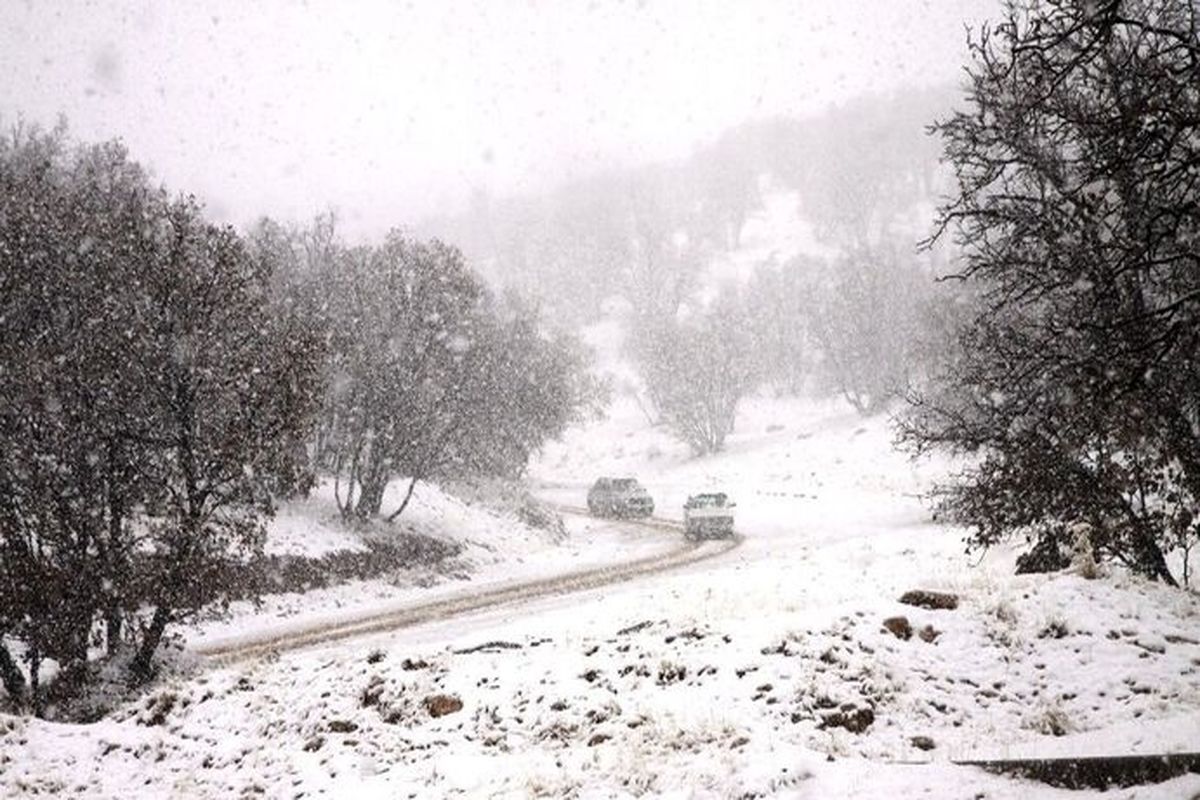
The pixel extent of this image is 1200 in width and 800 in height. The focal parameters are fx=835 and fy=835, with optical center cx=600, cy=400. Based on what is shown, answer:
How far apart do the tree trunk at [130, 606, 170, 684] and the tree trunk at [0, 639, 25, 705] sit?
5.19 feet

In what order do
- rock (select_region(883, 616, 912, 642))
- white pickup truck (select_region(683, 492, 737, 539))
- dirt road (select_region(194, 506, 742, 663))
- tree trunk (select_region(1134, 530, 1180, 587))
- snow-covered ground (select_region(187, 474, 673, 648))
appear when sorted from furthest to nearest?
white pickup truck (select_region(683, 492, 737, 539)) → snow-covered ground (select_region(187, 474, 673, 648)) → dirt road (select_region(194, 506, 742, 663)) → tree trunk (select_region(1134, 530, 1180, 587)) → rock (select_region(883, 616, 912, 642))

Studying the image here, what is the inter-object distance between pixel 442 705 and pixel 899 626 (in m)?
5.61

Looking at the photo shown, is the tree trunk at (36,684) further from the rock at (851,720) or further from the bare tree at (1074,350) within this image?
the bare tree at (1074,350)

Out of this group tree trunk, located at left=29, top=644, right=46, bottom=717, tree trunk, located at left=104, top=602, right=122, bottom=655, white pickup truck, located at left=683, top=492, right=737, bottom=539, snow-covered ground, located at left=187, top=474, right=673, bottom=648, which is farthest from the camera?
white pickup truck, located at left=683, top=492, right=737, bottom=539

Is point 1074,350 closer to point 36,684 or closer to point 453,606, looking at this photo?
point 453,606

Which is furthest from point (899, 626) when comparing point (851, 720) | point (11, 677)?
point (11, 677)

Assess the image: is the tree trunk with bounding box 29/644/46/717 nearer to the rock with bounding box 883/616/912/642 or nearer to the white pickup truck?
the rock with bounding box 883/616/912/642

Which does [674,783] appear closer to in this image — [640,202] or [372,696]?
[372,696]

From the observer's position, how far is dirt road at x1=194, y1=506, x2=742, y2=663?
15.5 metres

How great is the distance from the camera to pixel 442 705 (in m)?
10.1

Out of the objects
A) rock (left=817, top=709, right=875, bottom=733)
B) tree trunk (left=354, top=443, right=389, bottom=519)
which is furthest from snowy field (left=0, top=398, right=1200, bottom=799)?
tree trunk (left=354, top=443, right=389, bottom=519)

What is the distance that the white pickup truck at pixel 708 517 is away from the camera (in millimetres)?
30844

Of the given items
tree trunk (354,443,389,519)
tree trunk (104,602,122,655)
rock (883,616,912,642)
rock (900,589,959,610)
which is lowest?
rock (883,616,912,642)

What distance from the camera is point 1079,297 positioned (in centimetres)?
1177
